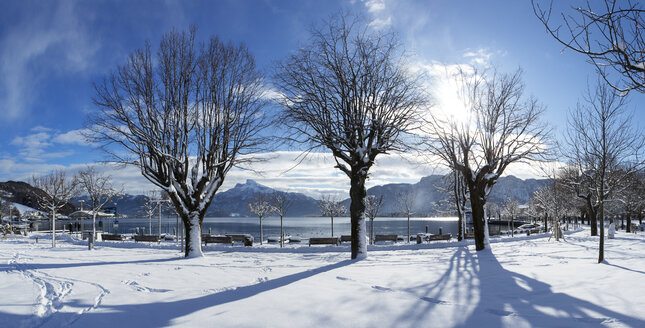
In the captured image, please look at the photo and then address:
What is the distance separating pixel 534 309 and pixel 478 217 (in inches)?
493

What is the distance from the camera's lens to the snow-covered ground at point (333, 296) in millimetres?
5555

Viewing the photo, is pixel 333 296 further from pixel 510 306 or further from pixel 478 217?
pixel 478 217

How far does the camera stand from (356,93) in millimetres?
14133

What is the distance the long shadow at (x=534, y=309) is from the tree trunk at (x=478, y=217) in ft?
31.5

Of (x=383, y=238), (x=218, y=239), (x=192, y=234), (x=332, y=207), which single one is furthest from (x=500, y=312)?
(x=332, y=207)

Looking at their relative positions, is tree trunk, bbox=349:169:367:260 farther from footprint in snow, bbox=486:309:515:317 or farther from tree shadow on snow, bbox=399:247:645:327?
footprint in snow, bbox=486:309:515:317


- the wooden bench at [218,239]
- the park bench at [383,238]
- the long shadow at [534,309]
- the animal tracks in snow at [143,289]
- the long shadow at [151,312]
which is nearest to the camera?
the long shadow at [534,309]

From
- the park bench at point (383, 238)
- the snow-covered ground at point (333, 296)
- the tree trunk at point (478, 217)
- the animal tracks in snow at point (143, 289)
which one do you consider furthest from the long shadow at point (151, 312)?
the park bench at point (383, 238)

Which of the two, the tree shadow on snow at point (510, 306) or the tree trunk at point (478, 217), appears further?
the tree trunk at point (478, 217)

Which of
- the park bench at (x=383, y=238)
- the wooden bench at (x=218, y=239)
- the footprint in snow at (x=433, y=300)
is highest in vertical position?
the footprint in snow at (x=433, y=300)

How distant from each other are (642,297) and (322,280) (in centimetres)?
668

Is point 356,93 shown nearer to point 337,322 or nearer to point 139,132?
point 139,132

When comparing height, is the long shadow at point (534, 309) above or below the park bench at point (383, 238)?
above

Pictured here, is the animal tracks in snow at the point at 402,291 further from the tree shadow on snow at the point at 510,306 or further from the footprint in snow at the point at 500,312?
the footprint in snow at the point at 500,312
